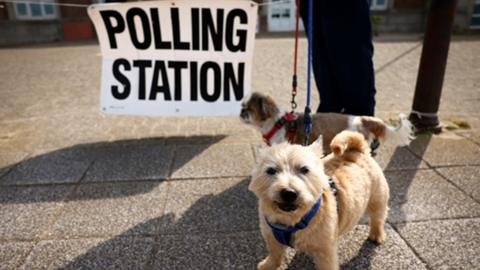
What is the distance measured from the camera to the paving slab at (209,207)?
313 cm

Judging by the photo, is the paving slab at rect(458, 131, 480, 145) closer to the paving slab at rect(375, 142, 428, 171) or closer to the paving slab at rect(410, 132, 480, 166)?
the paving slab at rect(410, 132, 480, 166)

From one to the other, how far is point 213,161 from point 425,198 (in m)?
2.11

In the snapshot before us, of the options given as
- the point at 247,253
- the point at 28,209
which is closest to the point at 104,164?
the point at 28,209

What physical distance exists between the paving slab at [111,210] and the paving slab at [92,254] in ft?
0.35

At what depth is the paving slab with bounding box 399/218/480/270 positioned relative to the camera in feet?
8.77

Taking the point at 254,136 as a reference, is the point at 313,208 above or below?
above

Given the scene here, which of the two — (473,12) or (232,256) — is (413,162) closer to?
(232,256)

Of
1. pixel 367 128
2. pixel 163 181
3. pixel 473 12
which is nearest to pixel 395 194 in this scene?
pixel 367 128

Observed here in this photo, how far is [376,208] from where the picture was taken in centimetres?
279

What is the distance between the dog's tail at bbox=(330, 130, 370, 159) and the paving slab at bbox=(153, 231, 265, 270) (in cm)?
89

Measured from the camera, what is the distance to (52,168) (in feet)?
13.9

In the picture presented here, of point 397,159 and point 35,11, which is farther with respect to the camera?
point 35,11

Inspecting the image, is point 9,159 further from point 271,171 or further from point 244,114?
point 271,171

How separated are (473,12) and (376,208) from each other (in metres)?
17.1
